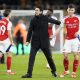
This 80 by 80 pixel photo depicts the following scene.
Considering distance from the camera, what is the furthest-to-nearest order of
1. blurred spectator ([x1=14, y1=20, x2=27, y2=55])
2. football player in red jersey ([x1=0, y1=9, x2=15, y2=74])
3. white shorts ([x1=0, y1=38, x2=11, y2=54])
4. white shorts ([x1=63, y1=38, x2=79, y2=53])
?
blurred spectator ([x1=14, y1=20, x2=27, y2=55])
white shorts ([x1=0, y1=38, x2=11, y2=54])
football player in red jersey ([x1=0, y1=9, x2=15, y2=74])
white shorts ([x1=63, y1=38, x2=79, y2=53])

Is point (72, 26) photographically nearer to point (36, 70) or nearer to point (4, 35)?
point (4, 35)

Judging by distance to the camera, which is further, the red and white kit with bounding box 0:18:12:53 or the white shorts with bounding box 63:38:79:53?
the red and white kit with bounding box 0:18:12:53

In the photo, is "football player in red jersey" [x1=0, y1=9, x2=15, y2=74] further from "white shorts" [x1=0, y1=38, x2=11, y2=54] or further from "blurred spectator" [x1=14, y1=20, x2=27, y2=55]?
"blurred spectator" [x1=14, y1=20, x2=27, y2=55]

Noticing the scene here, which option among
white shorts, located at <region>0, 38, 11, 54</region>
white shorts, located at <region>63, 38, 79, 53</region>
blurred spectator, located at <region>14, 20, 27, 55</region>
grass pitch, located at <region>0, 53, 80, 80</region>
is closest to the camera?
white shorts, located at <region>63, 38, 79, 53</region>

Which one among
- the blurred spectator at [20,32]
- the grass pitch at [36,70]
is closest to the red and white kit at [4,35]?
the grass pitch at [36,70]

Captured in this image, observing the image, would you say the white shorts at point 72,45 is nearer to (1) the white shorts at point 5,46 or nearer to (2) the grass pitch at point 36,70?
(2) the grass pitch at point 36,70

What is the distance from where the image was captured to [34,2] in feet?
137

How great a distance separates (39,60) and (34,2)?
1836 cm

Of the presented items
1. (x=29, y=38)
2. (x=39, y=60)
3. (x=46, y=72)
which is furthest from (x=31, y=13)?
(x=29, y=38)

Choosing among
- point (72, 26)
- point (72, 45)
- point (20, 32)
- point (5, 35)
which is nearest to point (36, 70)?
point (5, 35)

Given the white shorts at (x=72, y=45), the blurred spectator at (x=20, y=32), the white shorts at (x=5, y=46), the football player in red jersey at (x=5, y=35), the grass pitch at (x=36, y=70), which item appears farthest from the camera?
the blurred spectator at (x=20, y=32)

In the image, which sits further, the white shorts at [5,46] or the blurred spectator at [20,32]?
the blurred spectator at [20,32]

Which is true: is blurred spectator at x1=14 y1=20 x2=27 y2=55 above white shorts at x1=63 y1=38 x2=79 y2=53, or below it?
below

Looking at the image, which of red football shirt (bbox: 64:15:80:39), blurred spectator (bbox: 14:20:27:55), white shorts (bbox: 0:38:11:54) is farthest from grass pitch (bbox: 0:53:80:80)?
blurred spectator (bbox: 14:20:27:55)
